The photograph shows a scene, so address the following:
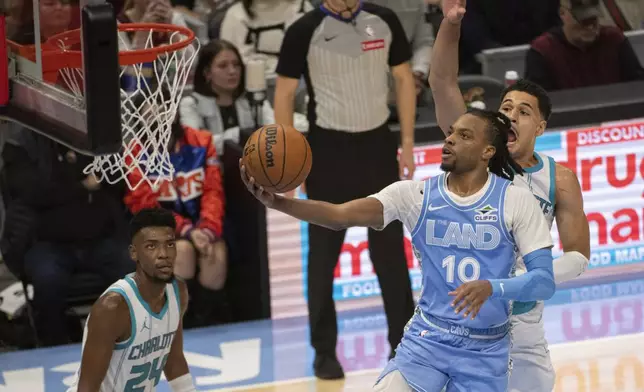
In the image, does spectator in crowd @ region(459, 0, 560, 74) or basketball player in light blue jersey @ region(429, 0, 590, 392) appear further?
spectator in crowd @ region(459, 0, 560, 74)

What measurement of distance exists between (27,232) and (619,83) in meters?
4.56

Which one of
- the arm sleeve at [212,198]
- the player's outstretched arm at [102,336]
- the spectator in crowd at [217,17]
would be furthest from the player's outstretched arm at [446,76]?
the spectator in crowd at [217,17]

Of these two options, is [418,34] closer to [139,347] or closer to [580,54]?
[580,54]

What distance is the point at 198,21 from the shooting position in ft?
31.0

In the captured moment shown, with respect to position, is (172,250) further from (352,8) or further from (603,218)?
(603,218)

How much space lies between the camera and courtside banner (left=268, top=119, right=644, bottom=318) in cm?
858

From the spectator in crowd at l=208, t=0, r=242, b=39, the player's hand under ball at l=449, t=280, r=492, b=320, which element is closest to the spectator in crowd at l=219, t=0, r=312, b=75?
the spectator in crowd at l=208, t=0, r=242, b=39

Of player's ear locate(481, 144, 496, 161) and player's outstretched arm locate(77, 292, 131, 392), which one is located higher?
player's ear locate(481, 144, 496, 161)

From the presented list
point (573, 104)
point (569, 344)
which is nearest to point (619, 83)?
point (573, 104)

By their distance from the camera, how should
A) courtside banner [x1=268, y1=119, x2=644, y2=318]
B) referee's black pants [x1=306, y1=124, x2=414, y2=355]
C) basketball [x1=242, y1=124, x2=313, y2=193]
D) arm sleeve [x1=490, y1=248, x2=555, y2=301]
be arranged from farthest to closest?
courtside banner [x1=268, y1=119, x2=644, y2=318], referee's black pants [x1=306, y1=124, x2=414, y2=355], basketball [x1=242, y1=124, x2=313, y2=193], arm sleeve [x1=490, y1=248, x2=555, y2=301]

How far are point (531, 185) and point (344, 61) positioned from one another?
221 cm

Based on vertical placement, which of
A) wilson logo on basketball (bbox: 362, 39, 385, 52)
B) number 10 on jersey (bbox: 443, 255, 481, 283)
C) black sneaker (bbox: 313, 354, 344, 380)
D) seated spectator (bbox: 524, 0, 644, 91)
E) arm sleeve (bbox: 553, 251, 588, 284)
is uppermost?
wilson logo on basketball (bbox: 362, 39, 385, 52)

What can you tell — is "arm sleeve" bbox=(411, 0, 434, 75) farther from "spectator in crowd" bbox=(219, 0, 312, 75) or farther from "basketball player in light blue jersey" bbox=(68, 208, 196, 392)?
"basketball player in light blue jersey" bbox=(68, 208, 196, 392)

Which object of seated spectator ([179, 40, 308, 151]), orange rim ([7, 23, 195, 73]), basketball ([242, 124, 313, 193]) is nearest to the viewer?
basketball ([242, 124, 313, 193])
